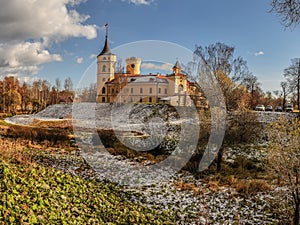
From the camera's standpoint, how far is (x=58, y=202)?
6.17 metres

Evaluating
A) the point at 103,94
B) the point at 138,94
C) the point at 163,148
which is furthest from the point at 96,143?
the point at 103,94

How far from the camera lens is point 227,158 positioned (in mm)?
15773

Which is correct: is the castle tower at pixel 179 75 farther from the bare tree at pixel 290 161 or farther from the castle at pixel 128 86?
the castle at pixel 128 86

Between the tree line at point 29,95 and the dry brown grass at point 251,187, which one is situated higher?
the tree line at point 29,95

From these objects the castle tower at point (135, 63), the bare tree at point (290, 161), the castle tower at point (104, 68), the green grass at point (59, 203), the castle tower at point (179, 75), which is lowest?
the green grass at point (59, 203)

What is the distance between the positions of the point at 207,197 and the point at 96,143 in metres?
12.1

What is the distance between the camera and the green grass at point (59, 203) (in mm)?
5067

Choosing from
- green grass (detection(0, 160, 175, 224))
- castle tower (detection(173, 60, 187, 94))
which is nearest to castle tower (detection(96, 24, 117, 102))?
castle tower (detection(173, 60, 187, 94))

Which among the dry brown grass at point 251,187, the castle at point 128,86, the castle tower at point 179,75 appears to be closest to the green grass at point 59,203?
the dry brown grass at point 251,187

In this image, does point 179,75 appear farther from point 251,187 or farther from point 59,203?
point 59,203

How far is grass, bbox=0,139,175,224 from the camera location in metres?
5.08

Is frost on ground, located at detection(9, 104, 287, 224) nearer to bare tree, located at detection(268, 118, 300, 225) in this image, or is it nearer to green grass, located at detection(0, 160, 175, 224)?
green grass, located at detection(0, 160, 175, 224)

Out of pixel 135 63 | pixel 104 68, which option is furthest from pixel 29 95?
pixel 135 63

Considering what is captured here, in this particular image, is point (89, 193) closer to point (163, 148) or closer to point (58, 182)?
point (58, 182)
